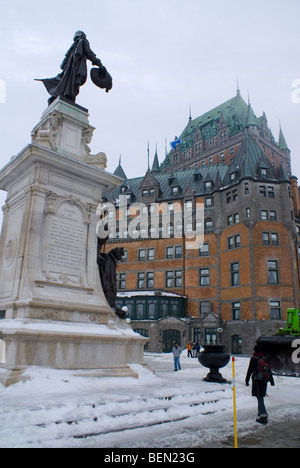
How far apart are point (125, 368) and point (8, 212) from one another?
19.2 ft

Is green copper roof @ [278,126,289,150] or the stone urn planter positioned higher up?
green copper roof @ [278,126,289,150]

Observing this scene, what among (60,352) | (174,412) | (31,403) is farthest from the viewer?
(60,352)

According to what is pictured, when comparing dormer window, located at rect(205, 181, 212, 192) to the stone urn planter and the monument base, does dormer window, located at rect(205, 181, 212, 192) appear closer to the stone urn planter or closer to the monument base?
the stone urn planter

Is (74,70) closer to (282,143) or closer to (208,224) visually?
(208,224)

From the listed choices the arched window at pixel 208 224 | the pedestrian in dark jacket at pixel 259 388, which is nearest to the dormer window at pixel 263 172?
the arched window at pixel 208 224

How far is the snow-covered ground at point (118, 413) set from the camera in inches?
201

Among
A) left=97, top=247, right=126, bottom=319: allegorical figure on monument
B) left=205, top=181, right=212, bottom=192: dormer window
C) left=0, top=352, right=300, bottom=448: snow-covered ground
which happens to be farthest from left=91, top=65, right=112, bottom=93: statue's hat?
left=205, top=181, right=212, bottom=192: dormer window

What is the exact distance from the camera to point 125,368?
9.80 metres

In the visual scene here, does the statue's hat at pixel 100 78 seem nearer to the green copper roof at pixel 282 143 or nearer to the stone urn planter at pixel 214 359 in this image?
the stone urn planter at pixel 214 359

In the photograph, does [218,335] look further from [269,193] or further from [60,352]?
[60,352]

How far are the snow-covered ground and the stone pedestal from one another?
69 centimetres

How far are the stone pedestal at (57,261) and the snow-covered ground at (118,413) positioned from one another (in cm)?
69

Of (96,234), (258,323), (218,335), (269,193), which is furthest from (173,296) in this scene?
(96,234)

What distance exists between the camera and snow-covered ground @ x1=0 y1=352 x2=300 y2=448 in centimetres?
510
